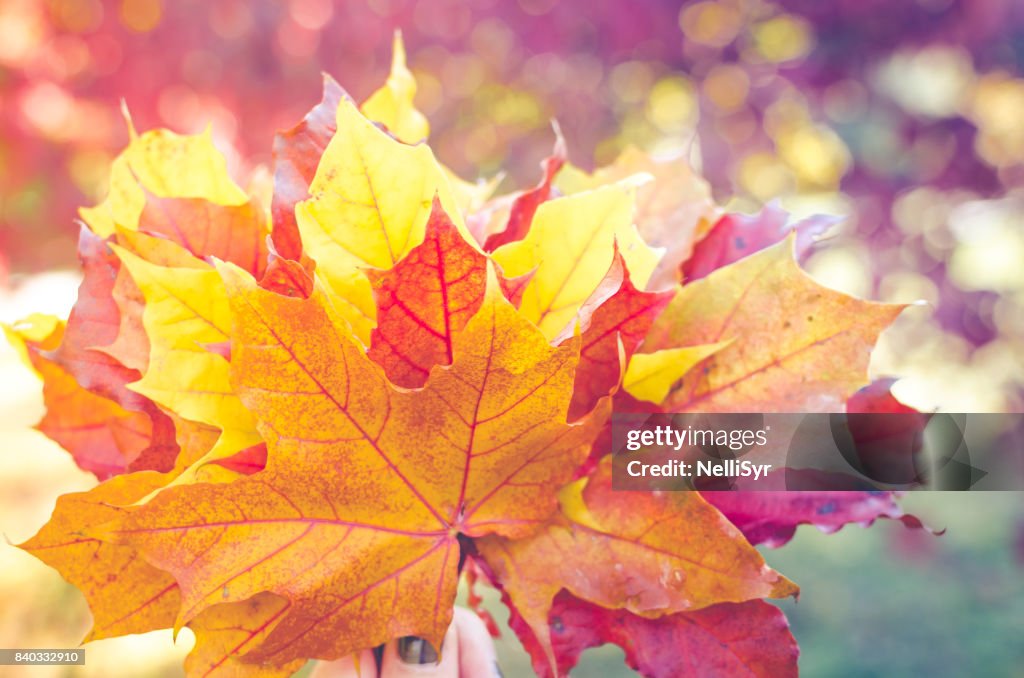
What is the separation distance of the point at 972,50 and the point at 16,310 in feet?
10.1

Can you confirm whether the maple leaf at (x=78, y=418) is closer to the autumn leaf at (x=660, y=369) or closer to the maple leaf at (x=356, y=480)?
the maple leaf at (x=356, y=480)

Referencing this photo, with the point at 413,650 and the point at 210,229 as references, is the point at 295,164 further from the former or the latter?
the point at 413,650

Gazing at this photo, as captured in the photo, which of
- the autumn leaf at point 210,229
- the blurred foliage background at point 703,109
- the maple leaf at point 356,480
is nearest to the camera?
the maple leaf at point 356,480

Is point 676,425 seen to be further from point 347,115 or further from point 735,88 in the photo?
point 735,88

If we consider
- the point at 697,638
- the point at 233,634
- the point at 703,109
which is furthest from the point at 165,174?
the point at 703,109

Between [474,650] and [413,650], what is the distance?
0.27 feet

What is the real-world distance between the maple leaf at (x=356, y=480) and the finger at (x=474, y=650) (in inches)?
6.7

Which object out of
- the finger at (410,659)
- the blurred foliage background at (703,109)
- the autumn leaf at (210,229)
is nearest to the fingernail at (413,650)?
the finger at (410,659)

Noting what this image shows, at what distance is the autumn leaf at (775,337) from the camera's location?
0.45m

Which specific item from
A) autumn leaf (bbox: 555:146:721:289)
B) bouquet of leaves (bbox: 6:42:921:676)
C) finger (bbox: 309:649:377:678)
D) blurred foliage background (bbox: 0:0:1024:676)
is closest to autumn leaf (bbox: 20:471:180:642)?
bouquet of leaves (bbox: 6:42:921:676)

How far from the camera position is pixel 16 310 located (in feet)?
10.1

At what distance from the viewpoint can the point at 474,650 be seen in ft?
1.91

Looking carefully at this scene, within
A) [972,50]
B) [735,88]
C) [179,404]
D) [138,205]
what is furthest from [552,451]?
[735,88]

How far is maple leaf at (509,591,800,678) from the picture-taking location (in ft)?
1.44
